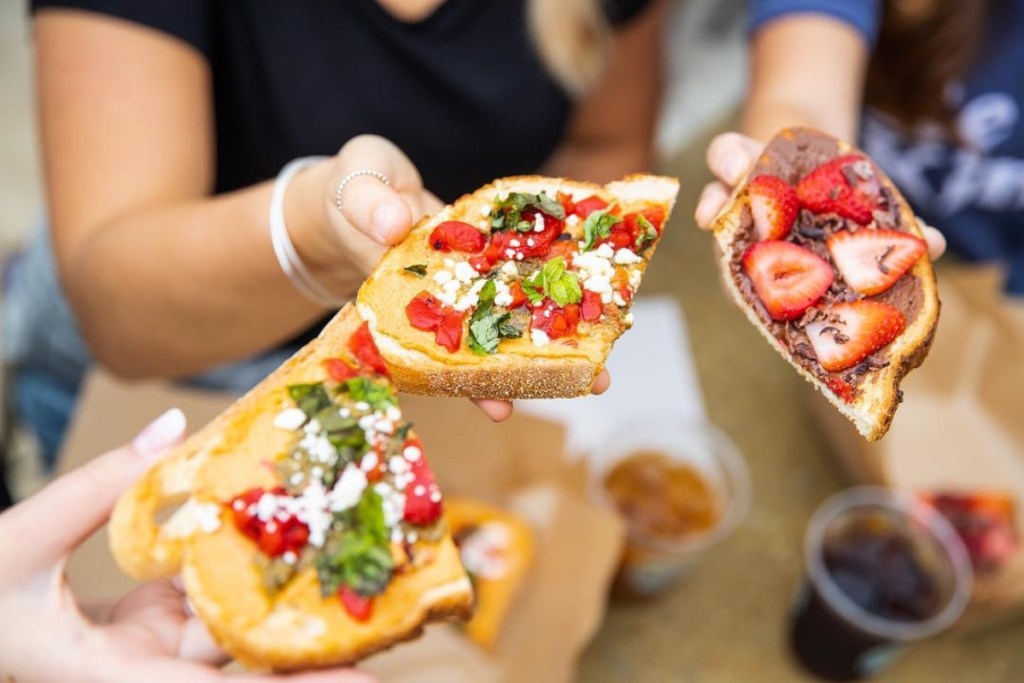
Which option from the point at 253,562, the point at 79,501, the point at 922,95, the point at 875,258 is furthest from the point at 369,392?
the point at 922,95

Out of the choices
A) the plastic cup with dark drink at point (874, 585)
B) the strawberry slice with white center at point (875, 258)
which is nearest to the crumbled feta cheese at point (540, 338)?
the strawberry slice with white center at point (875, 258)

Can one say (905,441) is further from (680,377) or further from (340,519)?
(340,519)

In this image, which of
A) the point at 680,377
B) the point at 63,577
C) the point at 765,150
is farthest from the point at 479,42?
the point at 63,577

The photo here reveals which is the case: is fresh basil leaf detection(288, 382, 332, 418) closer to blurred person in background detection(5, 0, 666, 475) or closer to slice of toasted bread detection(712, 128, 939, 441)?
blurred person in background detection(5, 0, 666, 475)

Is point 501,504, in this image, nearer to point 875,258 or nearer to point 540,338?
point 540,338

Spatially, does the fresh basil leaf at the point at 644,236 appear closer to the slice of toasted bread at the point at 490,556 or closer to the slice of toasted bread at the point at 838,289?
the slice of toasted bread at the point at 838,289

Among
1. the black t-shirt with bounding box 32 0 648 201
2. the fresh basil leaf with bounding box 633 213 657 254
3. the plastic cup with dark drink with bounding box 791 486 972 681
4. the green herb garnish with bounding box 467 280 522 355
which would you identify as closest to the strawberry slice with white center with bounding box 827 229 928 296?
the fresh basil leaf with bounding box 633 213 657 254
